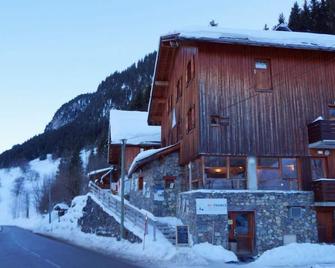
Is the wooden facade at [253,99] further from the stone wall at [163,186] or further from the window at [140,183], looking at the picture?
the window at [140,183]

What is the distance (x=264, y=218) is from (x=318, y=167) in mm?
4555

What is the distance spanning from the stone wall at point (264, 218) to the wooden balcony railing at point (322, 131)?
2.93m

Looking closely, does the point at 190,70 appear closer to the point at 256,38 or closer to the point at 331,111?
the point at 256,38

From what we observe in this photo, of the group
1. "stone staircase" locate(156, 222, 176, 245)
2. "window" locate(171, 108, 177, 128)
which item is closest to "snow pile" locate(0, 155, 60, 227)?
"window" locate(171, 108, 177, 128)

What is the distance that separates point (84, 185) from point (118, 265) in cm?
6154

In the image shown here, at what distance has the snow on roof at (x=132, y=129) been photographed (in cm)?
4169

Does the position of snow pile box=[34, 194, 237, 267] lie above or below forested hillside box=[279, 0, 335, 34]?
below

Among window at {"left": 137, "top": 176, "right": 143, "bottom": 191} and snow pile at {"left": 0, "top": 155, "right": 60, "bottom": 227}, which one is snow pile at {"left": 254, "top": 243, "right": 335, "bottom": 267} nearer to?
window at {"left": 137, "top": 176, "right": 143, "bottom": 191}

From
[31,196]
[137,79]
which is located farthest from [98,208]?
[137,79]

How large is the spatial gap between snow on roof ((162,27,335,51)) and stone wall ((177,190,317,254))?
25.2 feet

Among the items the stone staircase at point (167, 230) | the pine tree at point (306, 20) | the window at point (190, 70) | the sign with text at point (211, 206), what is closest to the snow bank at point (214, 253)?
the sign with text at point (211, 206)

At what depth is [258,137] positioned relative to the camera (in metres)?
24.2

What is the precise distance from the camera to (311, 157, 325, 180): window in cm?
2475

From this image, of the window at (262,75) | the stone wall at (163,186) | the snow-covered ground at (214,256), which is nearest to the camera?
the snow-covered ground at (214,256)
